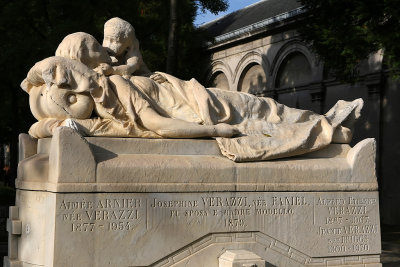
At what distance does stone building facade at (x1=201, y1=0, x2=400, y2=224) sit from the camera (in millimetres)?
15953

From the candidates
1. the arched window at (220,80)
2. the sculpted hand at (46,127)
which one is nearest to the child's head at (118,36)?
the sculpted hand at (46,127)

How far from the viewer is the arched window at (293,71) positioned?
750 inches

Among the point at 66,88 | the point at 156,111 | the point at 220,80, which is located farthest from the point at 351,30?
the point at 220,80

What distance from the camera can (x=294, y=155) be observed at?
7234 millimetres

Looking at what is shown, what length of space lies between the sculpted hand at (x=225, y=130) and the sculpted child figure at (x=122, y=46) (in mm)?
1367

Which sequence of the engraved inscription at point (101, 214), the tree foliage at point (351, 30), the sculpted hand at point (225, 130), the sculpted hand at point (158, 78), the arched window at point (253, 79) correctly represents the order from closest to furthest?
the engraved inscription at point (101, 214), the sculpted hand at point (225, 130), the sculpted hand at point (158, 78), the tree foliage at point (351, 30), the arched window at point (253, 79)

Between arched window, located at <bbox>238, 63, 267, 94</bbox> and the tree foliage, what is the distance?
8415 millimetres

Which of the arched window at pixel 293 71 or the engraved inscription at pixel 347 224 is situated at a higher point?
the arched window at pixel 293 71

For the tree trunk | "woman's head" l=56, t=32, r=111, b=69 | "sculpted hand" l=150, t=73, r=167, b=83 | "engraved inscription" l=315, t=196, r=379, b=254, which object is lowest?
"engraved inscription" l=315, t=196, r=379, b=254

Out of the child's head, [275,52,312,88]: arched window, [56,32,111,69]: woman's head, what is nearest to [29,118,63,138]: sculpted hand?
[56,32,111,69]: woman's head

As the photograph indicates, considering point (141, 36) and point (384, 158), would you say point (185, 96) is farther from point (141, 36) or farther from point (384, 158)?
point (384, 158)

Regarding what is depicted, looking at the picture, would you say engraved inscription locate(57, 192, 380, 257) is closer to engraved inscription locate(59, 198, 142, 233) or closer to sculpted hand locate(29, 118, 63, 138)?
engraved inscription locate(59, 198, 142, 233)

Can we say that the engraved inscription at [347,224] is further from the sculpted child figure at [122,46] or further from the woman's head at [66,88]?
the woman's head at [66,88]

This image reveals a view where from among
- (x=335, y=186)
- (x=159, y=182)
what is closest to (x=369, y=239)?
(x=335, y=186)
